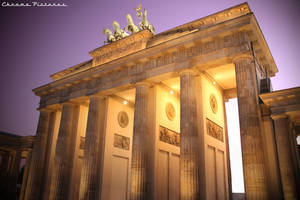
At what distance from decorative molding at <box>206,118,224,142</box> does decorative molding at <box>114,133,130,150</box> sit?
847 cm

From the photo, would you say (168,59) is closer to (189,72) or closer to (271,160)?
(189,72)

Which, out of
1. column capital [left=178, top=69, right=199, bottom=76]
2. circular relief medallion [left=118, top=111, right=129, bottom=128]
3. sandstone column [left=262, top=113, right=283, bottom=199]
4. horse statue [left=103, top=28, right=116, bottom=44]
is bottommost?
sandstone column [left=262, top=113, right=283, bottom=199]

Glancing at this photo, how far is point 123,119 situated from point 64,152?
5811 mm

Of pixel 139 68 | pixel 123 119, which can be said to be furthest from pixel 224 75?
pixel 123 119

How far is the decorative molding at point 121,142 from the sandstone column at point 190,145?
818cm

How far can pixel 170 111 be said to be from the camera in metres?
21.0

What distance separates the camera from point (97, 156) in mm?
19781

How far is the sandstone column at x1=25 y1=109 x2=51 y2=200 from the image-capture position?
22812 millimetres

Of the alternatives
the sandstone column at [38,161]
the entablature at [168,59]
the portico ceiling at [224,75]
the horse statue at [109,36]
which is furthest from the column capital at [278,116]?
the sandstone column at [38,161]

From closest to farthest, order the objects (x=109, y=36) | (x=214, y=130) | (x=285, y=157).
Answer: (x=285, y=157), (x=214, y=130), (x=109, y=36)

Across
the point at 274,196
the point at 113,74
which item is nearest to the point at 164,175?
the point at 274,196

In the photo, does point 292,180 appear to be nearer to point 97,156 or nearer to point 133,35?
point 97,156

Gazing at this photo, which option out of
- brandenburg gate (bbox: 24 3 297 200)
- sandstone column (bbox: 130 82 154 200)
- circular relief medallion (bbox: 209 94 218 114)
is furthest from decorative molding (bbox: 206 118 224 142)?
sandstone column (bbox: 130 82 154 200)

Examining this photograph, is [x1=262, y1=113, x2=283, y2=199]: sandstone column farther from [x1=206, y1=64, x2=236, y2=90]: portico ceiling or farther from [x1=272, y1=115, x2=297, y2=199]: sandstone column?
[x1=206, y1=64, x2=236, y2=90]: portico ceiling
